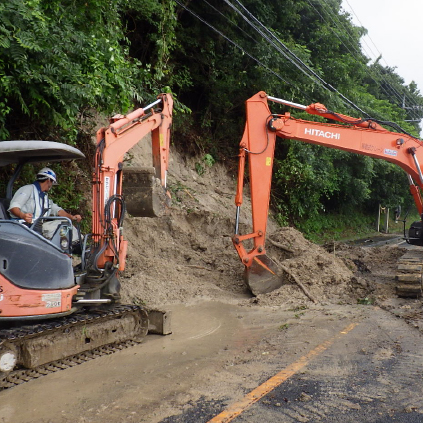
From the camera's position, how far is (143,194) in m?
8.88

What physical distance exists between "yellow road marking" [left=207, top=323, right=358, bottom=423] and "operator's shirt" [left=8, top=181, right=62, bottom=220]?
10.2ft

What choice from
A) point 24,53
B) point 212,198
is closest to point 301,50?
point 212,198

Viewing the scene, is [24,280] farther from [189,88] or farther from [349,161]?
[349,161]

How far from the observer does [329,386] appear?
4.52 m

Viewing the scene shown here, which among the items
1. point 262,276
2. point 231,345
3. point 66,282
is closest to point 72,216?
point 66,282

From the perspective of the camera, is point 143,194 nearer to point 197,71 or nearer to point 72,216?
point 72,216

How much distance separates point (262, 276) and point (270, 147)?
7.62 ft

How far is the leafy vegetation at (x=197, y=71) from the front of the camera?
726 cm

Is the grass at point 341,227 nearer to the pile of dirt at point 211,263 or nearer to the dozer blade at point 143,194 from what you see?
the pile of dirt at point 211,263

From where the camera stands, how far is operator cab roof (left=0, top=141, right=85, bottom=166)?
497 cm

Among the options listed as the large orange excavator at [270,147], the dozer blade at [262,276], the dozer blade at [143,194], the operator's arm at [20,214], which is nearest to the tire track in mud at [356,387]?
the dozer blade at [262,276]

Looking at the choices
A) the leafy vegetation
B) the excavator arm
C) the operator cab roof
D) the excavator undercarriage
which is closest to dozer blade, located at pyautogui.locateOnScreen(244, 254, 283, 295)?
the excavator undercarriage

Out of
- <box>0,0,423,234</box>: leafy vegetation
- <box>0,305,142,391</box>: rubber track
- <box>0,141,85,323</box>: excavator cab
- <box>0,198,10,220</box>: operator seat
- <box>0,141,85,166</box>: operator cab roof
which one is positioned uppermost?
<box>0,0,423,234</box>: leafy vegetation

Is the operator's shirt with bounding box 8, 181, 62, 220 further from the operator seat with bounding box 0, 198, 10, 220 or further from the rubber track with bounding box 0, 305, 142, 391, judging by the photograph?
the rubber track with bounding box 0, 305, 142, 391
